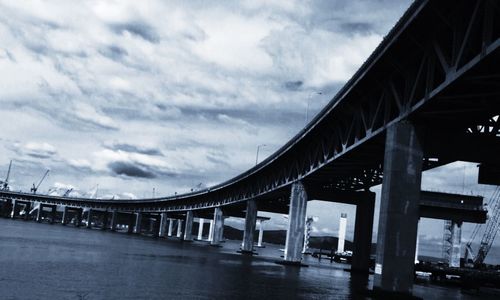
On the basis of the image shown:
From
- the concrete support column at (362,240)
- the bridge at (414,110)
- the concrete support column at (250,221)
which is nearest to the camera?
the bridge at (414,110)

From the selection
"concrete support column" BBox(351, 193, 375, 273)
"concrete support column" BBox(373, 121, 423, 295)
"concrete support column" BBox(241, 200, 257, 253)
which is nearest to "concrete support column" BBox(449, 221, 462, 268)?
"concrete support column" BBox(351, 193, 375, 273)

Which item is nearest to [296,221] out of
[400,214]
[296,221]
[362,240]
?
[296,221]

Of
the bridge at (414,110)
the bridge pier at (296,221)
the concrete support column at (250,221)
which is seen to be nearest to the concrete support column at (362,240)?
the bridge pier at (296,221)

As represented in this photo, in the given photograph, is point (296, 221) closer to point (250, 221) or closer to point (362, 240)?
point (362, 240)

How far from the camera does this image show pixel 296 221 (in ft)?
195

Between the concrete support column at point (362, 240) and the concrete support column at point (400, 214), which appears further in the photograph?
the concrete support column at point (362, 240)

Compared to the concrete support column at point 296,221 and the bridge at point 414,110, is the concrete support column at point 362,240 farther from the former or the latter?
the bridge at point 414,110

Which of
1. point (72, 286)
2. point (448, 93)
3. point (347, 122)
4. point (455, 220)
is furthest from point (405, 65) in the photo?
point (455, 220)

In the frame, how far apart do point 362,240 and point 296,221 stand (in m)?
7.59

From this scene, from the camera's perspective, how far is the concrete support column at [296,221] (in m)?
58.5

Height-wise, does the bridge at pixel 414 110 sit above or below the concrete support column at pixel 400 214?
above

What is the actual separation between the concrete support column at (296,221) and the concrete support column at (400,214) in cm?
3066

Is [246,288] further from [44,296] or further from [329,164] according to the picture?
[329,164]

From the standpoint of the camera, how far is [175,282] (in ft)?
87.1
